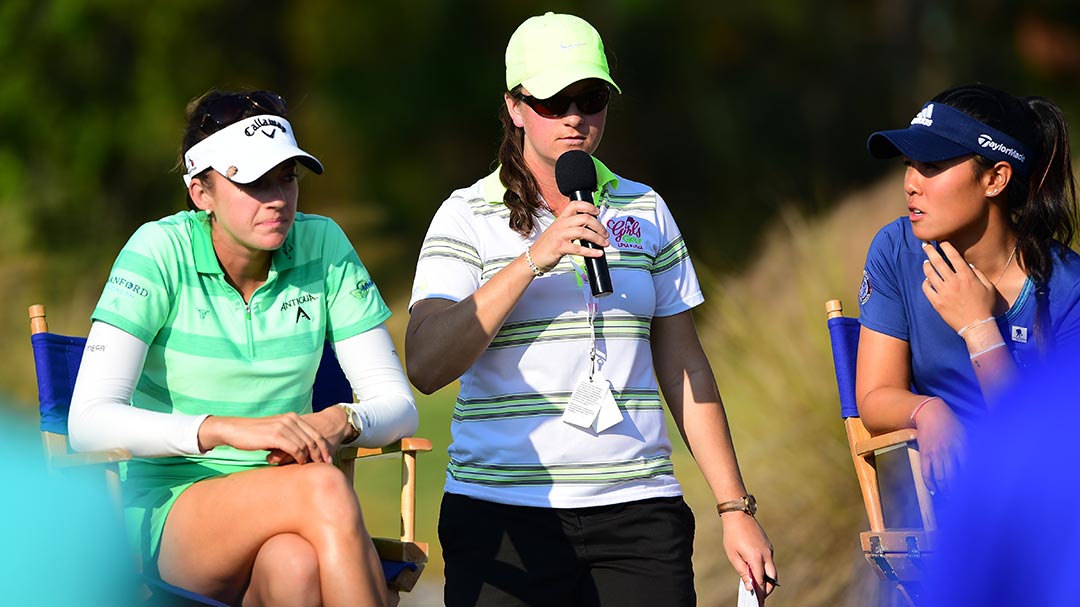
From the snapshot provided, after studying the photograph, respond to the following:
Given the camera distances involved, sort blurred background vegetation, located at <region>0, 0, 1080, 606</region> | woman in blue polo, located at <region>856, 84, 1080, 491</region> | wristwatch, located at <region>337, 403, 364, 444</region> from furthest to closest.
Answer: blurred background vegetation, located at <region>0, 0, 1080, 606</region>
woman in blue polo, located at <region>856, 84, 1080, 491</region>
wristwatch, located at <region>337, 403, 364, 444</region>

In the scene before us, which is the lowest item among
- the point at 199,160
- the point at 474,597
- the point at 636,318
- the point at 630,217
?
the point at 474,597

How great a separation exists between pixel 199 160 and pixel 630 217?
3.51 feet

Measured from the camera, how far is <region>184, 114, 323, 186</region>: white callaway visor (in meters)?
3.34

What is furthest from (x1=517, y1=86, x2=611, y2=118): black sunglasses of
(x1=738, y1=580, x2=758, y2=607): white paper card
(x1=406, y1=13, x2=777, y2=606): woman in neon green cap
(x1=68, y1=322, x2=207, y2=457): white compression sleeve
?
(x1=738, y1=580, x2=758, y2=607): white paper card

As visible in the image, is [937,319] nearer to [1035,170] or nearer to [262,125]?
[1035,170]

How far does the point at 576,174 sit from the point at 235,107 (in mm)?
953

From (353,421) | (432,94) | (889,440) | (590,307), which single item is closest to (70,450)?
(353,421)

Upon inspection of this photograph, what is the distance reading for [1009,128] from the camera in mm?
3449

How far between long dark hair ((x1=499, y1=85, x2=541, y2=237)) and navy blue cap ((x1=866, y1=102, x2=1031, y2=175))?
92 cm

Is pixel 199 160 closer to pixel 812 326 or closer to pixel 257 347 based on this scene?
pixel 257 347

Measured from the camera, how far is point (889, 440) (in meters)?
3.40

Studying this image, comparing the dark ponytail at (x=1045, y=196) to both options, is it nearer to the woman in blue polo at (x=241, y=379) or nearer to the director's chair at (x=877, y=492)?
the director's chair at (x=877, y=492)

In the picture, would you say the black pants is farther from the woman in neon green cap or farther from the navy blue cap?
the navy blue cap

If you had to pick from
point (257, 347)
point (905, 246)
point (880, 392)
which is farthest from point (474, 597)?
point (905, 246)
